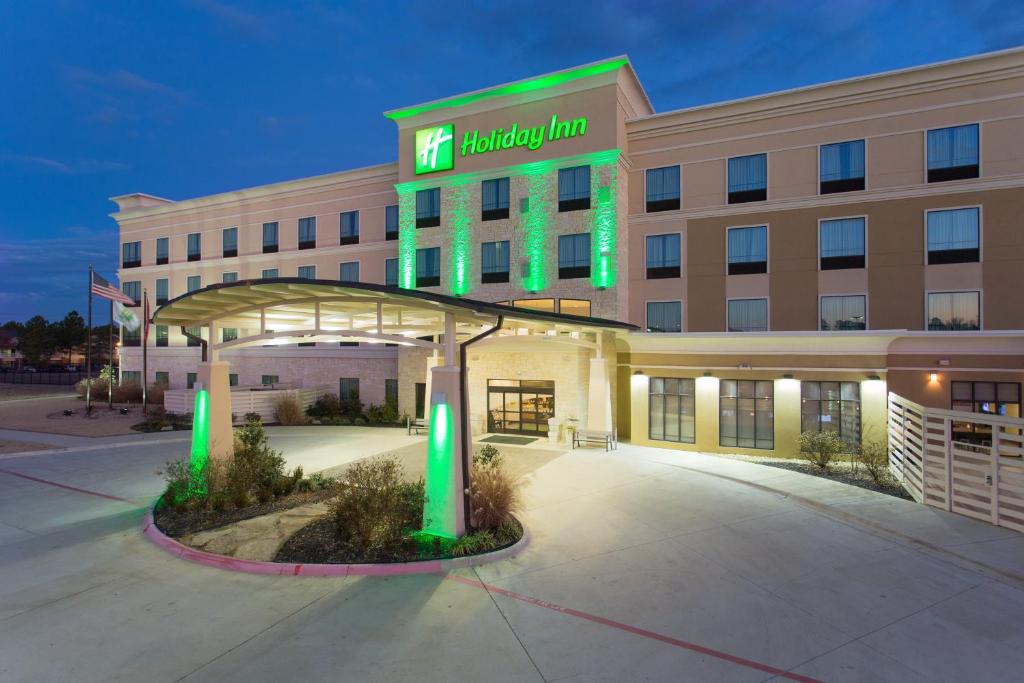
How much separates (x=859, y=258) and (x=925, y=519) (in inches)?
529

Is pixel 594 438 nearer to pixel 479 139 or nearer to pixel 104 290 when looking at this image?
pixel 479 139

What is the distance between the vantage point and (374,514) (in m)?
9.73

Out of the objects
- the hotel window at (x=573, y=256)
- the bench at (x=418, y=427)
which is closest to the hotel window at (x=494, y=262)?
the hotel window at (x=573, y=256)

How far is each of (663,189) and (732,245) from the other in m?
4.07

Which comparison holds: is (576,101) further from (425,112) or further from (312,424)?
(312,424)

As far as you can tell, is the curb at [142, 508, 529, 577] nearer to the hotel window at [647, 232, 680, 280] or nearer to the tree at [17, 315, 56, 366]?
the hotel window at [647, 232, 680, 280]

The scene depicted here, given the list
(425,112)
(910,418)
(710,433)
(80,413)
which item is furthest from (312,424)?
(910,418)

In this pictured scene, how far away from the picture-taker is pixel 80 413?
30516mm

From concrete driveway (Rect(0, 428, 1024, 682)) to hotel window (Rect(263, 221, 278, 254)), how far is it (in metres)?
24.3

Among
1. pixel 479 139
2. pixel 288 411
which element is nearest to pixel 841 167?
pixel 479 139

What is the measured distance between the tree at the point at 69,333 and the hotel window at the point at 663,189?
90.0 metres

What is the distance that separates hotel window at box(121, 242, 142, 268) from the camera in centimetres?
3984

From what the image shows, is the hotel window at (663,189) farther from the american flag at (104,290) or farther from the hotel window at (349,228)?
the american flag at (104,290)

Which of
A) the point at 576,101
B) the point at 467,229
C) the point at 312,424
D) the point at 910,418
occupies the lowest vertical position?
the point at 312,424
